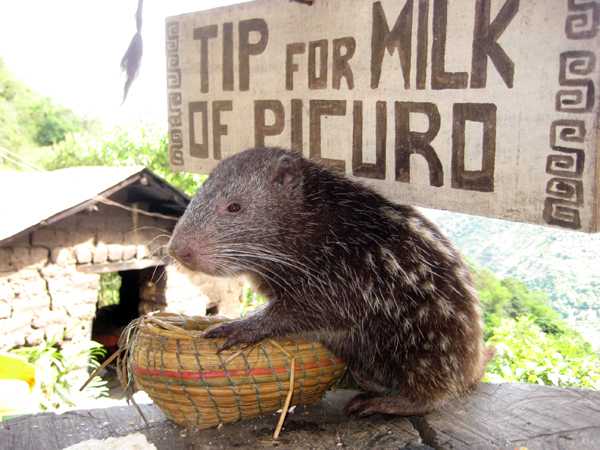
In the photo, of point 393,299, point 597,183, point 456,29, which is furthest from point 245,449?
point 456,29

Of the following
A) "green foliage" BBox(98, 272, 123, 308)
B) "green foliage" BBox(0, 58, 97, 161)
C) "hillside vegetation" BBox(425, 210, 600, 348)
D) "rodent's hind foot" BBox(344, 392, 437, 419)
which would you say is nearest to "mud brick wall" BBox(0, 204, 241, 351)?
"hillside vegetation" BBox(425, 210, 600, 348)

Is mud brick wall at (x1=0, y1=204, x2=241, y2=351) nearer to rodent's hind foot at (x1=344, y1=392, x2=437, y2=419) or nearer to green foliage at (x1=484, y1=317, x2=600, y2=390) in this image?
green foliage at (x1=484, y1=317, x2=600, y2=390)

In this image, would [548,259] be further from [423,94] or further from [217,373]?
[217,373]

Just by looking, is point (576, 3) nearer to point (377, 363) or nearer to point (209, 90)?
point (377, 363)

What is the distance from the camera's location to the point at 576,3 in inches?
67.4

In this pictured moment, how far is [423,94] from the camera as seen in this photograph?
2197 mm

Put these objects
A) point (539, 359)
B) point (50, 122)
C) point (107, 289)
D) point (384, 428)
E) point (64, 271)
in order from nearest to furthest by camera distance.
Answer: point (384, 428) < point (539, 359) < point (64, 271) < point (107, 289) < point (50, 122)

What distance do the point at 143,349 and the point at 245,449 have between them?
0.57 meters

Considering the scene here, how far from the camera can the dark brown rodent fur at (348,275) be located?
6.76ft

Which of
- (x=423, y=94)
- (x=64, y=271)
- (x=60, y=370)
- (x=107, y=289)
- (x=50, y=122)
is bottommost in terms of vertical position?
(x=107, y=289)

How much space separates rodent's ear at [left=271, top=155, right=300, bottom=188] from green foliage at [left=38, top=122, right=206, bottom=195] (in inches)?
426

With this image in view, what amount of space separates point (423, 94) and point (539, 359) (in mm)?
2854

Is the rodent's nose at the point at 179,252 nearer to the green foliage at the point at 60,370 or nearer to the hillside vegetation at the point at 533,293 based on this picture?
the hillside vegetation at the point at 533,293

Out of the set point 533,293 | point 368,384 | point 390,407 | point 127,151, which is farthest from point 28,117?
point 390,407
